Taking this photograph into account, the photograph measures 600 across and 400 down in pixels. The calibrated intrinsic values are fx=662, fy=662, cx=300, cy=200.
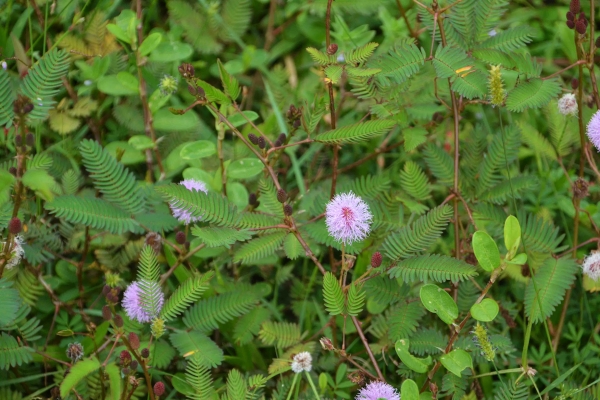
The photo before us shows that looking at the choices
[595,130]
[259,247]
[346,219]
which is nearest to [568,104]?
[595,130]

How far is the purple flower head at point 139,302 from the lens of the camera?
2.03 meters

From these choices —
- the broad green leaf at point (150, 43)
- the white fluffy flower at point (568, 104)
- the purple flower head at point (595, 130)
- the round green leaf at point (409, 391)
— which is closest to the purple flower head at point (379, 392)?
the round green leaf at point (409, 391)

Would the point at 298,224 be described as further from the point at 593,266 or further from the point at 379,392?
the point at 593,266

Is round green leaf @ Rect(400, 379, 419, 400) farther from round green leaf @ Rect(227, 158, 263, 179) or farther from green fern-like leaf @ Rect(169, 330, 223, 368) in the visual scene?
round green leaf @ Rect(227, 158, 263, 179)

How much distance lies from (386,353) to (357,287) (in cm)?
46

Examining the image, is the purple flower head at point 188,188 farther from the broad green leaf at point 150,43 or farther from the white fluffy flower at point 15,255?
the broad green leaf at point 150,43

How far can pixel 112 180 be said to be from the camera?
2.23 m

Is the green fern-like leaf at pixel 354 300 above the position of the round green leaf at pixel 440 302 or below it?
below

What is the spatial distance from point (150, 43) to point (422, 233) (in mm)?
1310

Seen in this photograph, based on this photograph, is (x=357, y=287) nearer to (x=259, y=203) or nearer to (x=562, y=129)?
(x=259, y=203)

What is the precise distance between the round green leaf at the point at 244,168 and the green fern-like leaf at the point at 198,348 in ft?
1.86

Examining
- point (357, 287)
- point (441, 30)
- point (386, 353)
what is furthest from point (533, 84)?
point (386, 353)

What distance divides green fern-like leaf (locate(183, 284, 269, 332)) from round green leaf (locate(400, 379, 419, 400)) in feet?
2.27

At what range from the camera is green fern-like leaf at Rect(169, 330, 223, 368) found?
2064 mm
